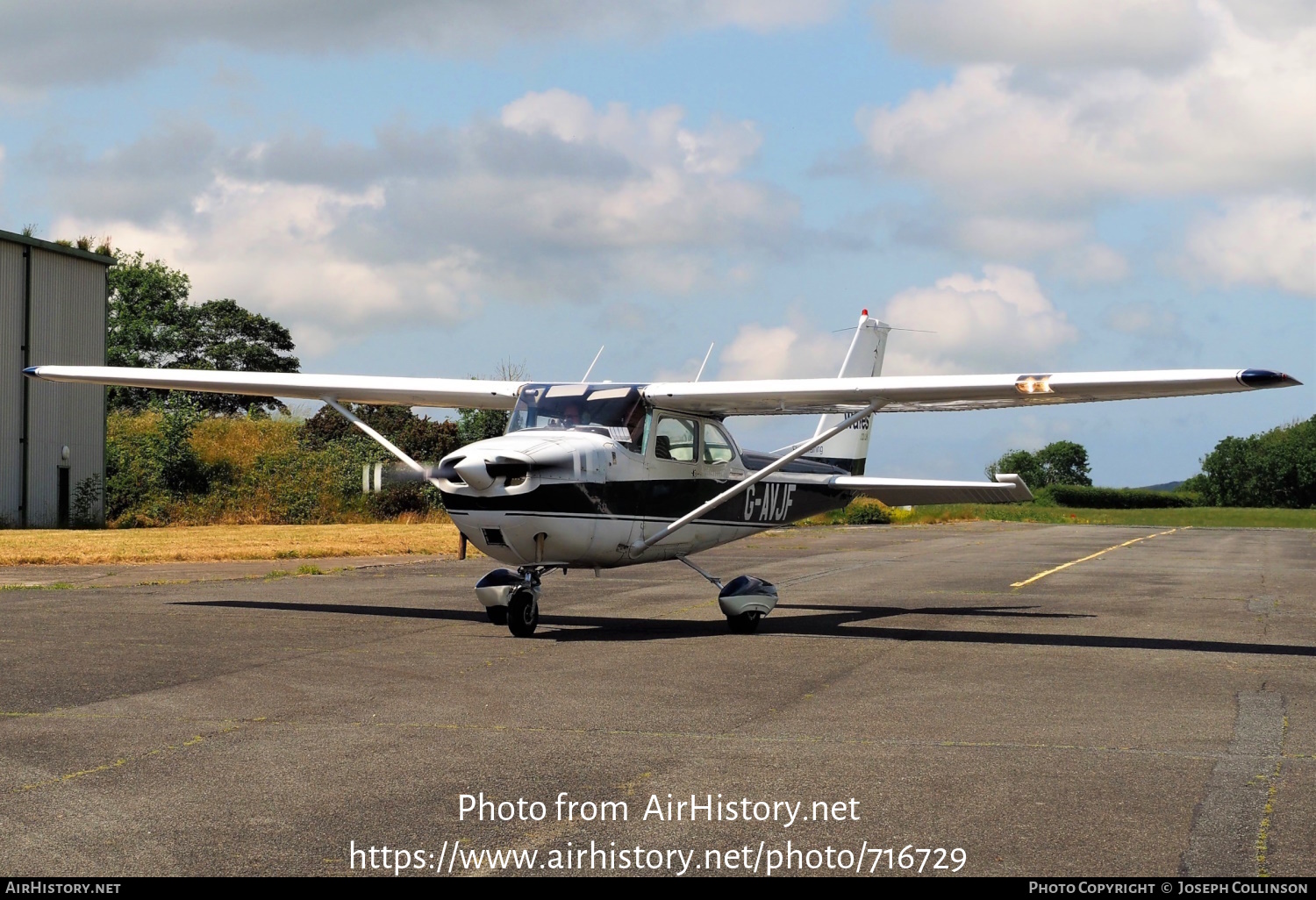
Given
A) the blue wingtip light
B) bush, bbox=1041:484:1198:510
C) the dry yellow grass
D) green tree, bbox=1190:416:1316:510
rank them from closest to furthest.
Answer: the blue wingtip light, the dry yellow grass, bush, bbox=1041:484:1198:510, green tree, bbox=1190:416:1316:510

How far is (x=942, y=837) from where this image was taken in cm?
521

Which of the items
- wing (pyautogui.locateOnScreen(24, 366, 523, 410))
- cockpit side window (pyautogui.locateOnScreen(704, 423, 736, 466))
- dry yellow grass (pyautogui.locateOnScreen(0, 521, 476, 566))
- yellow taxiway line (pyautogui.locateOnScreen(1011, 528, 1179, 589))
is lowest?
yellow taxiway line (pyautogui.locateOnScreen(1011, 528, 1179, 589))

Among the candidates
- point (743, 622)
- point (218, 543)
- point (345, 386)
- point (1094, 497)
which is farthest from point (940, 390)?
point (1094, 497)

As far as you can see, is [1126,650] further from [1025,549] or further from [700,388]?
[1025,549]

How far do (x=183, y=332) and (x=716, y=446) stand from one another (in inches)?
2358

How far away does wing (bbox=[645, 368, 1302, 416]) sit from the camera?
11.8m

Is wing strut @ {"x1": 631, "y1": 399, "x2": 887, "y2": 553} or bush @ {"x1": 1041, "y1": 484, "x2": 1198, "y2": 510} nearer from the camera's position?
wing strut @ {"x1": 631, "y1": 399, "x2": 887, "y2": 553}

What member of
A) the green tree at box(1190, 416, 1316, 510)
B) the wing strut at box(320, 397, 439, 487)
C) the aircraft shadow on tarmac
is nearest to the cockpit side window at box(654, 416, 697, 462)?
the aircraft shadow on tarmac

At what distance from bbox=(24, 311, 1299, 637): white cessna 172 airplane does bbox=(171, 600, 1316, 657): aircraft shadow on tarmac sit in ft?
2.10

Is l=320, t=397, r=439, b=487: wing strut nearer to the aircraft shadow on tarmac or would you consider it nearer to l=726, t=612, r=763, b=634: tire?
the aircraft shadow on tarmac

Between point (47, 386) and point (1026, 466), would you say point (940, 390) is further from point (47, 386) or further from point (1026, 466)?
point (1026, 466)

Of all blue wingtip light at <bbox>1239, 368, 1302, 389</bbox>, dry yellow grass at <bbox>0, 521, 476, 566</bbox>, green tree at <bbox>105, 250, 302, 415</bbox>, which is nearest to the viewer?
blue wingtip light at <bbox>1239, 368, 1302, 389</bbox>

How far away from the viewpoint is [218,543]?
27.5 meters

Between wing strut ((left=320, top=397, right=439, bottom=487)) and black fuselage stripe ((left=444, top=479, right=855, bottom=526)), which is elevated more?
wing strut ((left=320, top=397, right=439, bottom=487))
